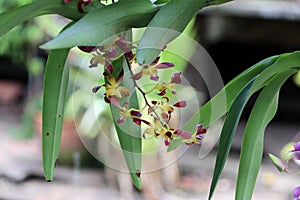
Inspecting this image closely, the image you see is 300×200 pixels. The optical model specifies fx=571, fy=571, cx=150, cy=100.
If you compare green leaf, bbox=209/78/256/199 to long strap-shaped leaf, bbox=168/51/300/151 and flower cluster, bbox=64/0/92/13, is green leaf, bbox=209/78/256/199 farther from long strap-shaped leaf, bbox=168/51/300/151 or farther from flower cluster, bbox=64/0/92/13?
flower cluster, bbox=64/0/92/13

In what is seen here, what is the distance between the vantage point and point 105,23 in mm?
406

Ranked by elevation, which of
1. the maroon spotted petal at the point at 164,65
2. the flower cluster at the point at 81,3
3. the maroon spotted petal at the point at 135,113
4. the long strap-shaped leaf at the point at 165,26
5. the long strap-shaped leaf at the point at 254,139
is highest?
the flower cluster at the point at 81,3

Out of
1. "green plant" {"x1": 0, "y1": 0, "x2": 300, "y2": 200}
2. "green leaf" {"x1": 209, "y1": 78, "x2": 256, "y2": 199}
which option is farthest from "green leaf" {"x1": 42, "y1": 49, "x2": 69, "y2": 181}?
"green leaf" {"x1": 209, "y1": 78, "x2": 256, "y2": 199}

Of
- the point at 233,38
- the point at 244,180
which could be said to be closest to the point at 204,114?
the point at 244,180

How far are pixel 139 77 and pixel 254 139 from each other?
4.5 inches

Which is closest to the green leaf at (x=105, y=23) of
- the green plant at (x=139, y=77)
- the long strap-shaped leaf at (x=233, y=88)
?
the green plant at (x=139, y=77)

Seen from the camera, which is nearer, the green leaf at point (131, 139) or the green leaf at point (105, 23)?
the green leaf at point (105, 23)

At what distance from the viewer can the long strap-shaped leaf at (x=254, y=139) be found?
1.57 feet

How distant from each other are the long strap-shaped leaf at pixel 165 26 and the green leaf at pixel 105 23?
17 mm

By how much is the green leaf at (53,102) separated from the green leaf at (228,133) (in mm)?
137

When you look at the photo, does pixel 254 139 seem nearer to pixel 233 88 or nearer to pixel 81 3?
pixel 233 88

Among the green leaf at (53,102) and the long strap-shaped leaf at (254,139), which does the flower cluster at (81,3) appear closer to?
the green leaf at (53,102)

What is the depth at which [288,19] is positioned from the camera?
8.28ft

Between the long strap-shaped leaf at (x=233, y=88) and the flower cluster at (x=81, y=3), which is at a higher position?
the flower cluster at (x=81, y=3)
